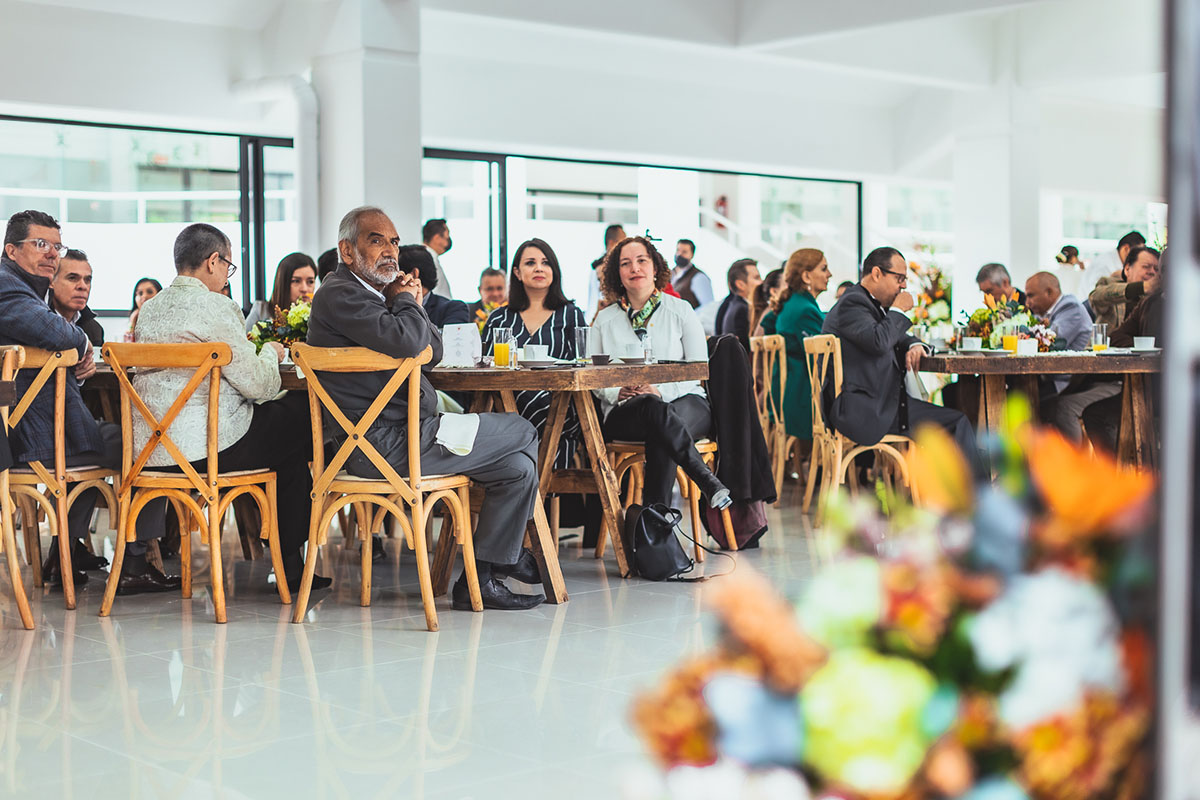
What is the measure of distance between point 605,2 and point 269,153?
2.70m

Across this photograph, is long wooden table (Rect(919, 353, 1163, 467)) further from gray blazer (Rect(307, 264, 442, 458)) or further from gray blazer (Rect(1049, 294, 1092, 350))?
gray blazer (Rect(307, 264, 442, 458))

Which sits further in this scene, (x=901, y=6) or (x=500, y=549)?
(x=901, y=6)

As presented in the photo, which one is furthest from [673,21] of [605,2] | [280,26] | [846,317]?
[846,317]

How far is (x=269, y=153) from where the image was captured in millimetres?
9508

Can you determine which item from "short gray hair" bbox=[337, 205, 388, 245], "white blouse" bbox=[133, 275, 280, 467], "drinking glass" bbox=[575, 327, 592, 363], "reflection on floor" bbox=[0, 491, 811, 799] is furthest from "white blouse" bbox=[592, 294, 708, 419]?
"white blouse" bbox=[133, 275, 280, 467]

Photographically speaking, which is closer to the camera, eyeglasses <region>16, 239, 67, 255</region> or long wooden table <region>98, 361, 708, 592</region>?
long wooden table <region>98, 361, 708, 592</region>

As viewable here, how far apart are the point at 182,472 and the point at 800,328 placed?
10.6 ft

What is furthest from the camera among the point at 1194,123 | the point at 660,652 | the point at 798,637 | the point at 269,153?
the point at 269,153

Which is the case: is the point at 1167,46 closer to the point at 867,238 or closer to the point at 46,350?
the point at 46,350

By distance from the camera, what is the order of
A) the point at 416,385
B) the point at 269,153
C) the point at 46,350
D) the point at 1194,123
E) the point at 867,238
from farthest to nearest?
the point at 867,238 < the point at 269,153 < the point at 46,350 < the point at 416,385 < the point at 1194,123

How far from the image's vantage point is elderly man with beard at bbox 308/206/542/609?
3889mm

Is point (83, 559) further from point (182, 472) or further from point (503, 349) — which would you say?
point (503, 349)

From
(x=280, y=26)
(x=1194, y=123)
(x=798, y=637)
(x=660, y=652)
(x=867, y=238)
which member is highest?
(x=280, y=26)

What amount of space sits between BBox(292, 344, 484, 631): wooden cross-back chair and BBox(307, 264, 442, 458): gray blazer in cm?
4
